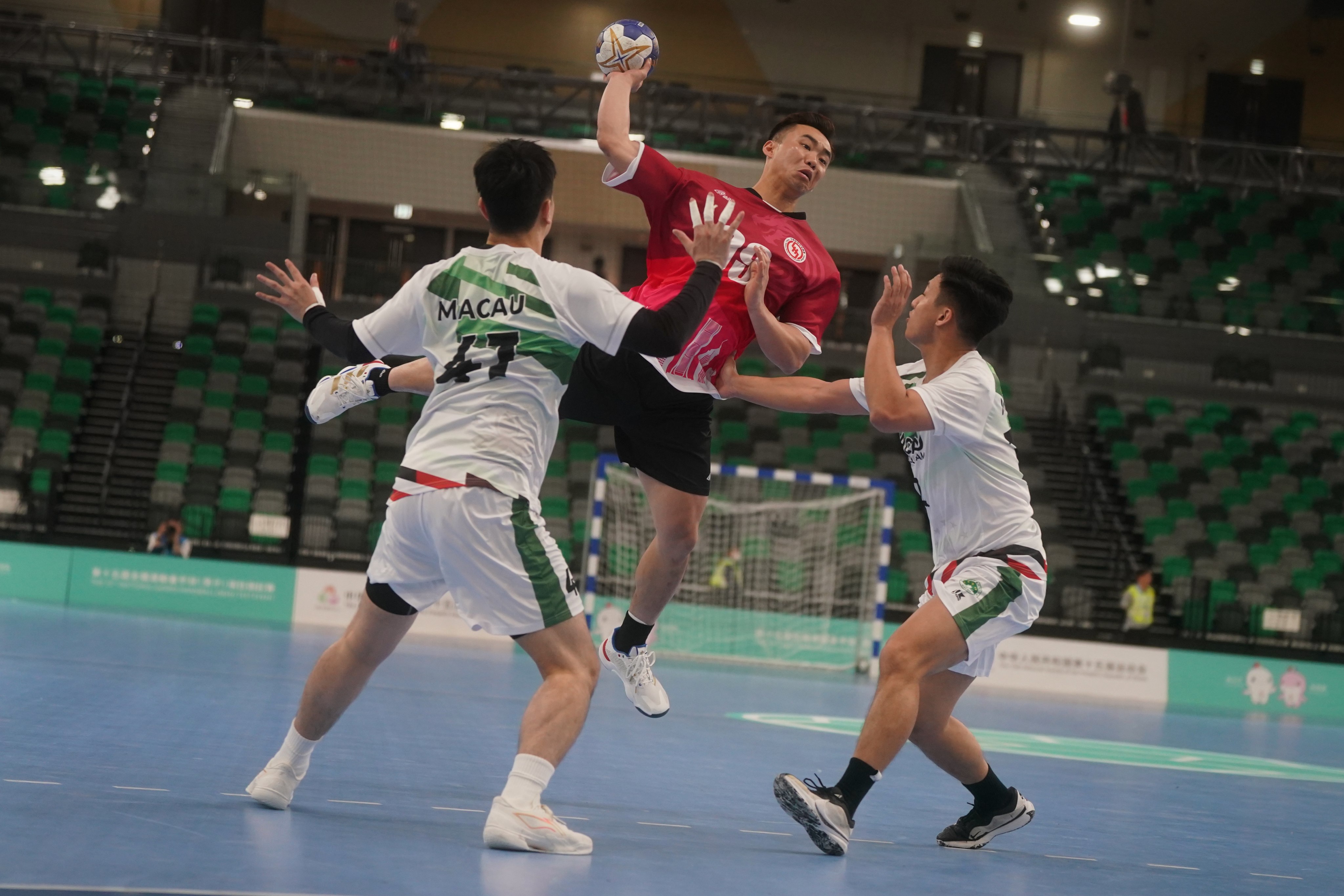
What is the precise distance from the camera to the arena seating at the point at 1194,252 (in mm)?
22234

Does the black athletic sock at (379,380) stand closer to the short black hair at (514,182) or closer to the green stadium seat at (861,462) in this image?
the short black hair at (514,182)

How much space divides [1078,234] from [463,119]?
1229 centimetres

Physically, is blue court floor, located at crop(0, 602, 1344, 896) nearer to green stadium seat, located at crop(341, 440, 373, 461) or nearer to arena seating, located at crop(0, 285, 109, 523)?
arena seating, located at crop(0, 285, 109, 523)

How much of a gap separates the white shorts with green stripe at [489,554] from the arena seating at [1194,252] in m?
19.2

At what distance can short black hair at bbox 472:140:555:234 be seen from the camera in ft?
14.0

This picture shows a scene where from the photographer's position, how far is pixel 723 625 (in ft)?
54.1

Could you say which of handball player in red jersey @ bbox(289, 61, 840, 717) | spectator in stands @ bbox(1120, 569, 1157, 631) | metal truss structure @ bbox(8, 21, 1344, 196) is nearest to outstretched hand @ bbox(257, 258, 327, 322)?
handball player in red jersey @ bbox(289, 61, 840, 717)

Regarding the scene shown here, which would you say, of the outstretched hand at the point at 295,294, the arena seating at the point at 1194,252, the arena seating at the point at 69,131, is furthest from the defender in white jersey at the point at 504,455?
the arena seating at the point at 69,131

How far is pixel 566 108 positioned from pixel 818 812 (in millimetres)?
22092

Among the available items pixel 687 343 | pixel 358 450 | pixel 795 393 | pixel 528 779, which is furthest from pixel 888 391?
pixel 358 450

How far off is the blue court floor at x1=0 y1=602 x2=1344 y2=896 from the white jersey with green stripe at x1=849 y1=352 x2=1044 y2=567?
1.24 m

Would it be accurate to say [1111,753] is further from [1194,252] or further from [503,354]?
[1194,252]

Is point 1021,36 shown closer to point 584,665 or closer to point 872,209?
point 872,209

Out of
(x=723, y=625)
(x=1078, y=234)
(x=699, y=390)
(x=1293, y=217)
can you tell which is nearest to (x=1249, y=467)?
(x=1078, y=234)
